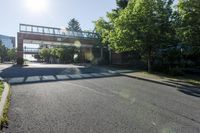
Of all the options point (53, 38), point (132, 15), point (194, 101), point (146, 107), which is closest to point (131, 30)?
point (132, 15)

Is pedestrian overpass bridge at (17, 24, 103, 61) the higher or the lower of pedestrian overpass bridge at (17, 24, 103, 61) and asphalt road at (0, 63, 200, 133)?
the higher

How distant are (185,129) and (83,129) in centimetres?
271

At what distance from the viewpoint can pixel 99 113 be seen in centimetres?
776

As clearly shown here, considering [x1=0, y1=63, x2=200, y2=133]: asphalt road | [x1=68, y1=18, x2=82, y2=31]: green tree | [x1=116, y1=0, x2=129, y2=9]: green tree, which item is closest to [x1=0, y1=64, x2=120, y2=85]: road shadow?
[x1=0, y1=63, x2=200, y2=133]: asphalt road

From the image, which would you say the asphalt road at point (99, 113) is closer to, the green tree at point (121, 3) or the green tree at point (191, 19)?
the green tree at point (191, 19)

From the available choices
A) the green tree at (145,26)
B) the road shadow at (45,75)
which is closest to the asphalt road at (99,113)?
the road shadow at (45,75)

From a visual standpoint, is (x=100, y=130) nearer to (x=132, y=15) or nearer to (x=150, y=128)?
(x=150, y=128)

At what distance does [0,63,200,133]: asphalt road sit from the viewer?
6.33 metres

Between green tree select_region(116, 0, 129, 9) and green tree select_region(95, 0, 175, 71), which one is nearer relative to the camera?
green tree select_region(95, 0, 175, 71)

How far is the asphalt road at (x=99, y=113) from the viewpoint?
20.8 ft

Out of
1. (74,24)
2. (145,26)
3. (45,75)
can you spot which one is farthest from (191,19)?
(74,24)

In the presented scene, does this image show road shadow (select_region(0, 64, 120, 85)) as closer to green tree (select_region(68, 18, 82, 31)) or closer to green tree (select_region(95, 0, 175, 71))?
green tree (select_region(95, 0, 175, 71))

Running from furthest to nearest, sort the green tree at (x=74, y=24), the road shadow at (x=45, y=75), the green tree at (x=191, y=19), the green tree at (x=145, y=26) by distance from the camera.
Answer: the green tree at (x=74, y=24) → the green tree at (x=145, y=26) → the green tree at (x=191, y=19) → the road shadow at (x=45, y=75)

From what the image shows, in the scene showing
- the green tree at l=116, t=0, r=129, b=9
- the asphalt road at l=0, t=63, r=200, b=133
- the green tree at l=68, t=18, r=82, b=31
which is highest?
the green tree at l=68, t=18, r=82, b=31
